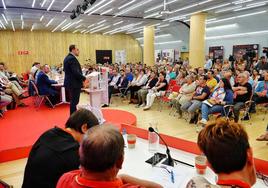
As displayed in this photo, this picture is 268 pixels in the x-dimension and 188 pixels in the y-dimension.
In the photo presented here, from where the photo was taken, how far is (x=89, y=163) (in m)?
0.95

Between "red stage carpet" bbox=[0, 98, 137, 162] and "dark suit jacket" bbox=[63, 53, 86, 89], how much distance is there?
1014 mm

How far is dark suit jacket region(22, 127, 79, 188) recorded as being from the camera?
56.4 inches

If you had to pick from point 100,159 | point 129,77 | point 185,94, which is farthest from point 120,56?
point 100,159

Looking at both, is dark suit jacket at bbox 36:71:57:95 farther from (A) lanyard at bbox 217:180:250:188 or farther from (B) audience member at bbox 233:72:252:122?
(A) lanyard at bbox 217:180:250:188

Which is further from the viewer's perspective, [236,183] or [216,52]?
[216,52]

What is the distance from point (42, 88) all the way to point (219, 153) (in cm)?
605

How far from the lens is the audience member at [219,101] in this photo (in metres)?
4.55

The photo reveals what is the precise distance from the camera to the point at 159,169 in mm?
1686

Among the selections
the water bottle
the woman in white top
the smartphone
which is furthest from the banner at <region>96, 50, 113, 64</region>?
the smartphone

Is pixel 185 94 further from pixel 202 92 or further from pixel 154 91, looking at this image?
pixel 154 91

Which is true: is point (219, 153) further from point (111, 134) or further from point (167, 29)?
point (167, 29)

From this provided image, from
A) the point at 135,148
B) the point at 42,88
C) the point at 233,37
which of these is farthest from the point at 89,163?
the point at 233,37

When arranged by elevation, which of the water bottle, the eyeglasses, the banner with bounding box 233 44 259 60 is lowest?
the eyeglasses

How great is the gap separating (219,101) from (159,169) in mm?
3317
